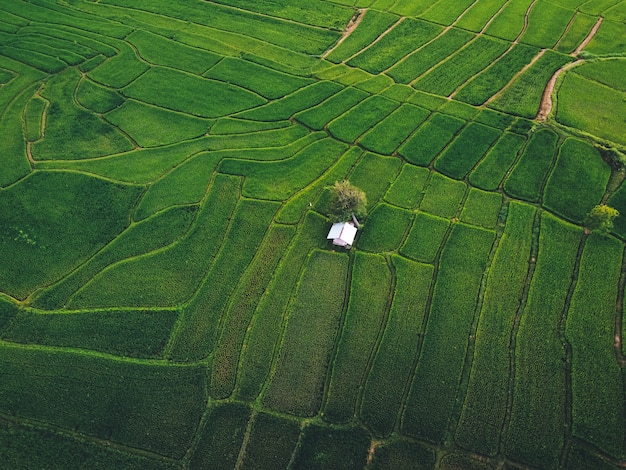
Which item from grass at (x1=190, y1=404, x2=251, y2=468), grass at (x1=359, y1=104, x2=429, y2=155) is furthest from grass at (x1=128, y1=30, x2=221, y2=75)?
grass at (x1=190, y1=404, x2=251, y2=468)

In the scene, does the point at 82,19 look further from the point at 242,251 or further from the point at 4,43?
the point at 242,251

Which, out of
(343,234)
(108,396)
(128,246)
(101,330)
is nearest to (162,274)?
(128,246)

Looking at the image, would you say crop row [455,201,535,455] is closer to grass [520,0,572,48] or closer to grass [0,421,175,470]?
grass [0,421,175,470]

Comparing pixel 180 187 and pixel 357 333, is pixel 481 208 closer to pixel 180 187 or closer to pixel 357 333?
pixel 357 333

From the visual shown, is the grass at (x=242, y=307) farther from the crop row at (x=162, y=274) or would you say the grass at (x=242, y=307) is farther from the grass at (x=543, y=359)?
the grass at (x=543, y=359)

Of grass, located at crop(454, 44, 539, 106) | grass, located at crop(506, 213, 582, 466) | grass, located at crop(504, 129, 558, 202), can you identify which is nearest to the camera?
grass, located at crop(506, 213, 582, 466)

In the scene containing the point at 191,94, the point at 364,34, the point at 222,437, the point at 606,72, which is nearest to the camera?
the point at 222,437
